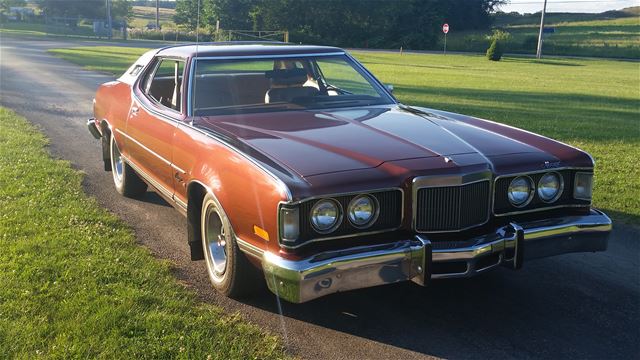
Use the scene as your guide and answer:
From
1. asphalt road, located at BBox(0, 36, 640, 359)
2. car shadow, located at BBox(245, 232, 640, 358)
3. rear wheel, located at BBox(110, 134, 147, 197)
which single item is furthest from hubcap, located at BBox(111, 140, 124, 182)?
car shadow, located at BBox(245, 232, 640, 358)

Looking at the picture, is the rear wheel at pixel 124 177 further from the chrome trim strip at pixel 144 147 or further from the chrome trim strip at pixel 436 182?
the chrome trim strip at pixel 436 182

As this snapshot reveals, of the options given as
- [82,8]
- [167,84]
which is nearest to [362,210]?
[167,84]

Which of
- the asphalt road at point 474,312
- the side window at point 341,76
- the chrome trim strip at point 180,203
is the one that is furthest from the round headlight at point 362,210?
the side window at point 341,76

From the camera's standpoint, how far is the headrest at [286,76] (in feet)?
16.5

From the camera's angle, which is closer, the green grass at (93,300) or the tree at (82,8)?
the green grass at (93,300)

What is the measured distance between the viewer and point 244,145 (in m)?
3.73

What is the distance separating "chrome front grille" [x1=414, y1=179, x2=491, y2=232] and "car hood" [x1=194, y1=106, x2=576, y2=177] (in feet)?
0.78

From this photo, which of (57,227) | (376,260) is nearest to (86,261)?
(57,227)

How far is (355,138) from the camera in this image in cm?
387

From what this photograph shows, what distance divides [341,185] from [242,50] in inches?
87.5

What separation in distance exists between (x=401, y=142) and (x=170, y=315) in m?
1.72

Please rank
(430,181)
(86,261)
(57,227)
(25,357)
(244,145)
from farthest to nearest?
(57,227) → (86,261) → (244,145) → (430,181) → (25,357)

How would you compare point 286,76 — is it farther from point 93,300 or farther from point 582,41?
point 582,41

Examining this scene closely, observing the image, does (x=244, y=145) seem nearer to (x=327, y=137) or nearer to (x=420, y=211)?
(x=327, y=137)
